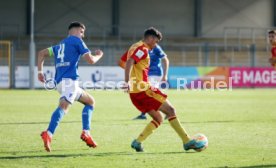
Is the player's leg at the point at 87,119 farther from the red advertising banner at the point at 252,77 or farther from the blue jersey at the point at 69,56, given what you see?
the red advertising banner at the point at 252,77

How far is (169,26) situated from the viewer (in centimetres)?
4616

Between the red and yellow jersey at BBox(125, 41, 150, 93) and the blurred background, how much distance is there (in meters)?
27.6

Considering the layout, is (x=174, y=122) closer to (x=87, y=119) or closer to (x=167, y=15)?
(x=87, y=119)

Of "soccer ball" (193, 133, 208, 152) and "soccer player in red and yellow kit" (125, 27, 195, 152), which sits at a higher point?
"soccer player in red and yellow kit" (125, 27, 195, 152)

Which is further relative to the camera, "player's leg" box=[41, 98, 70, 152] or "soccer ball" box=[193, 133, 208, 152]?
"soccer ball" box=[193, 133, 208, 152]

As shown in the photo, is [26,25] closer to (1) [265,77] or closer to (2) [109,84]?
(2) [109,84]

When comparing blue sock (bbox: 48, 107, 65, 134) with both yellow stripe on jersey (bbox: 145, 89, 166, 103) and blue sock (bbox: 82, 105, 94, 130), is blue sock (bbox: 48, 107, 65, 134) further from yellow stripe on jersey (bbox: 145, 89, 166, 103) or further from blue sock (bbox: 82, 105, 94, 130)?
yellow stripe on jersey (bbox: 145, 89, 166, 103)

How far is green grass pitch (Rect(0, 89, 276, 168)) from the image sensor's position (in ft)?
31.0

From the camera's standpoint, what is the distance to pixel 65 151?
10.5m

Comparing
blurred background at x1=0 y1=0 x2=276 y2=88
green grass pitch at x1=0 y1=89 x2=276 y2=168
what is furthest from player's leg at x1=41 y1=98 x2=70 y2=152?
blurred background at x1=0 y1=0 x2=276 y2=88

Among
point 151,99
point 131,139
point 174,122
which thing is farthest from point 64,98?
point 131,139

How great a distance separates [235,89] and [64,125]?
23370 millimetres

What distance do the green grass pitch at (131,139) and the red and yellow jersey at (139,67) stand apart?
101 centimetres

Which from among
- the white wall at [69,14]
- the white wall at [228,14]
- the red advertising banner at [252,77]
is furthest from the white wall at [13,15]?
the red advertising banner at [252,77]
